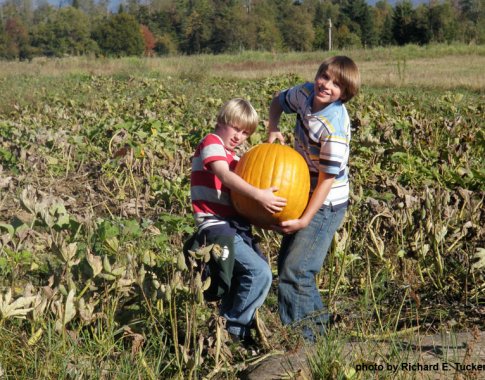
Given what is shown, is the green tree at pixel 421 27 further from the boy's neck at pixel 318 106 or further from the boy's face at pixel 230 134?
the boy's face at pixel 230 134

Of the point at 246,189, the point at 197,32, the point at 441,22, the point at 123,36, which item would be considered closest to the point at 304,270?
the point at 246,189

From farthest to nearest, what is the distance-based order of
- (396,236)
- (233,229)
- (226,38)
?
1. (226,38)
2. (396,236)
3. (233,229)

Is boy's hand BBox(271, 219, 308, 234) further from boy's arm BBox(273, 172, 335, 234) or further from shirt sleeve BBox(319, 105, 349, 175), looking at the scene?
shirt sleeve BBox(319, 105, 349, 175)

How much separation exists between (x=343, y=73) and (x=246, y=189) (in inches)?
26.6

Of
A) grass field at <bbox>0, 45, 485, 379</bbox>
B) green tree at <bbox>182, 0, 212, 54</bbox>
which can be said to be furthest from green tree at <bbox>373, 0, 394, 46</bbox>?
grass field at <bbox>0, 45, 485, 379</bbox>

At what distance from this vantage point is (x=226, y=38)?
69.4 meters

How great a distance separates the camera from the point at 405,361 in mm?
2637

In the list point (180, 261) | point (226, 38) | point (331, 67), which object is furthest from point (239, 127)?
point (226, 38)

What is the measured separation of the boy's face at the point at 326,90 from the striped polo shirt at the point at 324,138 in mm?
42

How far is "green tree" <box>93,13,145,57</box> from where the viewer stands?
6038cm

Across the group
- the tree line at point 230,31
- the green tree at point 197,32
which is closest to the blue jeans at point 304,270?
the tree line at point 230,31

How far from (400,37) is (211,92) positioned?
4747cm

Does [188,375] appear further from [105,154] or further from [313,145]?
[105,154]

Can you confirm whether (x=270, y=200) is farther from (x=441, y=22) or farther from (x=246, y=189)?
(x=441, y=22)
